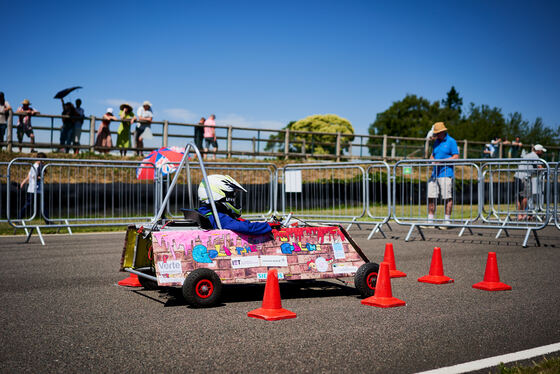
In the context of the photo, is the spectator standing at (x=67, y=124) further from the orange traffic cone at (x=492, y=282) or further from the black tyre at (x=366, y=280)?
the orange traffic cone at (x=492, y=282)

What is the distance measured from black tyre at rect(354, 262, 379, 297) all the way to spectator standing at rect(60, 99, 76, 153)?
18188mm

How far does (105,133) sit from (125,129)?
2.79 ft

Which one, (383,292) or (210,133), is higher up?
(210,133)

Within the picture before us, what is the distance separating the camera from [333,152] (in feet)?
108

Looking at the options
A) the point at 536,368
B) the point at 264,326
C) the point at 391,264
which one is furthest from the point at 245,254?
the point at 536,368

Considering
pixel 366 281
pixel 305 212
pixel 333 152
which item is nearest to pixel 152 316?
pixel 366 281

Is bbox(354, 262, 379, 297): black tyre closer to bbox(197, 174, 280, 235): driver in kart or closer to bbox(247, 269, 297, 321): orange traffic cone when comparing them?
bbox(197, 174, 280, 235): driver in kart

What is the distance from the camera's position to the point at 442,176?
13.2m

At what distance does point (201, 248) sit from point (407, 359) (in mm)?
2563

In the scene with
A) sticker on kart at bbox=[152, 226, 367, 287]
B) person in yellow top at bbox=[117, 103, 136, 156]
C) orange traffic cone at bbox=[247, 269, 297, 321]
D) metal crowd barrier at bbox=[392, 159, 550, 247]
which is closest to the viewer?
orange traffic cone at bbox=[247, 269, 297, 321]

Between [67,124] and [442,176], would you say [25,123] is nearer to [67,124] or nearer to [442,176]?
[67,124]

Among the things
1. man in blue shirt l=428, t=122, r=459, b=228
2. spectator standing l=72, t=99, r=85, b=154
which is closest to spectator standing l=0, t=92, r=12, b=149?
spectator standing l=72, t=99, r=85, b=154

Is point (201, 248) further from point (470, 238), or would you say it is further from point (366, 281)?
point (470, 238)

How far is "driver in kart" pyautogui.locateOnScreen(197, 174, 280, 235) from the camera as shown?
19.9ft
